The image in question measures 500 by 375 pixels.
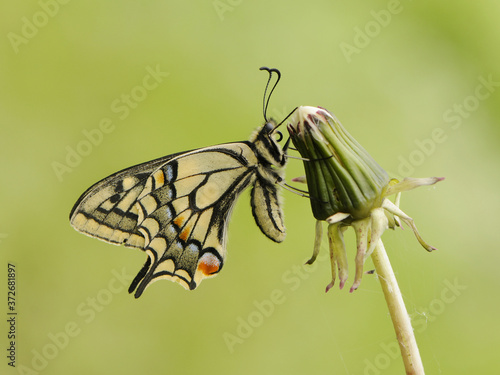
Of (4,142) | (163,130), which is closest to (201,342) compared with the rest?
(163,130)

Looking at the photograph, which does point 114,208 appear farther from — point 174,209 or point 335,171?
point 335,171

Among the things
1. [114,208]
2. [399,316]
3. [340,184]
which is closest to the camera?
[399,316]

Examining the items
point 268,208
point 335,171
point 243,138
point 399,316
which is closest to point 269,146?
point 268,208

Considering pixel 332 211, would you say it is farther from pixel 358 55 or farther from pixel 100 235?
pixel 358 55

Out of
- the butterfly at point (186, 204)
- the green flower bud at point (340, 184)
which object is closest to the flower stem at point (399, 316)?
the green flower bud at point (340, 184)

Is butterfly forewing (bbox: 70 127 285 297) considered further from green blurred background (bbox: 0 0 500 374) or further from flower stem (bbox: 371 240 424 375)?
green blurred background (bbox: 0 0 500 374)
